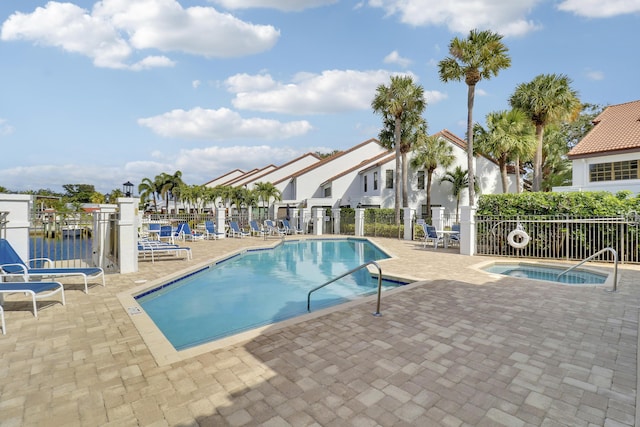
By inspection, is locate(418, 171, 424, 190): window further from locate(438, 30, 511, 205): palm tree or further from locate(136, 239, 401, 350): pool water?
locate(136, 239, 401, 350): pool water

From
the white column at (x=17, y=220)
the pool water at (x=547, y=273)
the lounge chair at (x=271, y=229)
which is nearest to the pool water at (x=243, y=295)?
the white column at (x=17, y=220)

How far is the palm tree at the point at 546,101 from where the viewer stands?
2073cm

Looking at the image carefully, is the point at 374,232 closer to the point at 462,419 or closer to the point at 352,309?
the point at 352,309

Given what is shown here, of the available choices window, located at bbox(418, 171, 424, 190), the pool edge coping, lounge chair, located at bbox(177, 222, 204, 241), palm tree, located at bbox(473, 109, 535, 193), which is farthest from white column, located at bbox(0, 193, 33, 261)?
window, located at bbox(418, 171, 424, 190)

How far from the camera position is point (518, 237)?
40.8 ft

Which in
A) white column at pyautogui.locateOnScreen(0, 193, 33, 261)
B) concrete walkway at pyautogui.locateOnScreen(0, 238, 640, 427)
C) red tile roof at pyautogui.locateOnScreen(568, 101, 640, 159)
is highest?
red tile roof at pyautogui.locateOnScreen(568, 101, 640, 159)

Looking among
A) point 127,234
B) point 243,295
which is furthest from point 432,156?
point 127,234

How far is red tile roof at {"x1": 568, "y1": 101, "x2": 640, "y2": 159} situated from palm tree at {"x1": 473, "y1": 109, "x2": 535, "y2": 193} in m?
3.64

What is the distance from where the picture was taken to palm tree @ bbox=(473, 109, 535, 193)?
945 inches

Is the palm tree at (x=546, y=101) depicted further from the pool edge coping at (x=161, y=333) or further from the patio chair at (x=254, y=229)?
the pool edge coping at (x=161, y=333)

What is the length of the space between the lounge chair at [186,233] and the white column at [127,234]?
7.81 metres

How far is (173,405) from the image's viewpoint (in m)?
2.89

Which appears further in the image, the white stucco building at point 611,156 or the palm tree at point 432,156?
the palm tree at point 432,156

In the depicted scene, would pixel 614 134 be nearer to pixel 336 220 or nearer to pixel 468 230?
pixel 468 230
